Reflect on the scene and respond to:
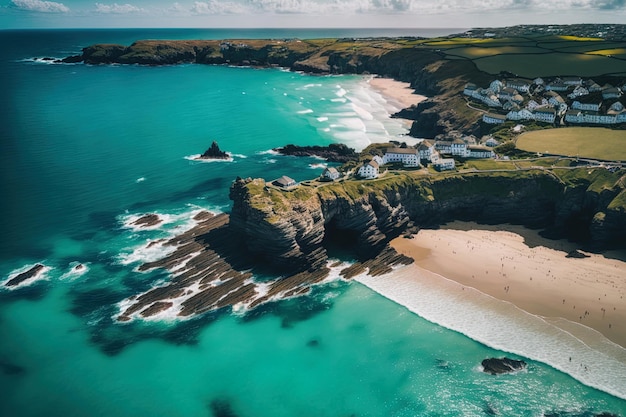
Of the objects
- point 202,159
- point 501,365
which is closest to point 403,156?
point 501,365

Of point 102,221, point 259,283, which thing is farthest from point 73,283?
point 259,283

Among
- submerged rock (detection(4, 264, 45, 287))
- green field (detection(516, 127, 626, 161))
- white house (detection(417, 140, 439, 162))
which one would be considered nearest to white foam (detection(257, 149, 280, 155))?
white house (detection(417, 140, 439, 162))

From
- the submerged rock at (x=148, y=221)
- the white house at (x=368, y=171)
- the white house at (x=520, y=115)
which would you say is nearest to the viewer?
the white house at (x=368, y=171)

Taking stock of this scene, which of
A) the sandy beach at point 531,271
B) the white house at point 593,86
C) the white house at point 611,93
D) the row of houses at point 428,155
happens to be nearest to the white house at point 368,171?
the row of houses at point 428,155

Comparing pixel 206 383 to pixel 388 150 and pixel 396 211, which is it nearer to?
pixel 396 211

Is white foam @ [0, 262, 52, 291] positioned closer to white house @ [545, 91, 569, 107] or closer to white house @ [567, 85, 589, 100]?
white house @ [545, 91, 569, 107]

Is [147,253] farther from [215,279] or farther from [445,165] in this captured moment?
[445,165]

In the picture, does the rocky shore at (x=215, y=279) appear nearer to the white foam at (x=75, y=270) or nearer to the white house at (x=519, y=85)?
the white foam at (x=75, y=270)

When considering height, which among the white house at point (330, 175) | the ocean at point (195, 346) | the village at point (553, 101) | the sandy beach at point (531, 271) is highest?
the village at point (553, 101)
